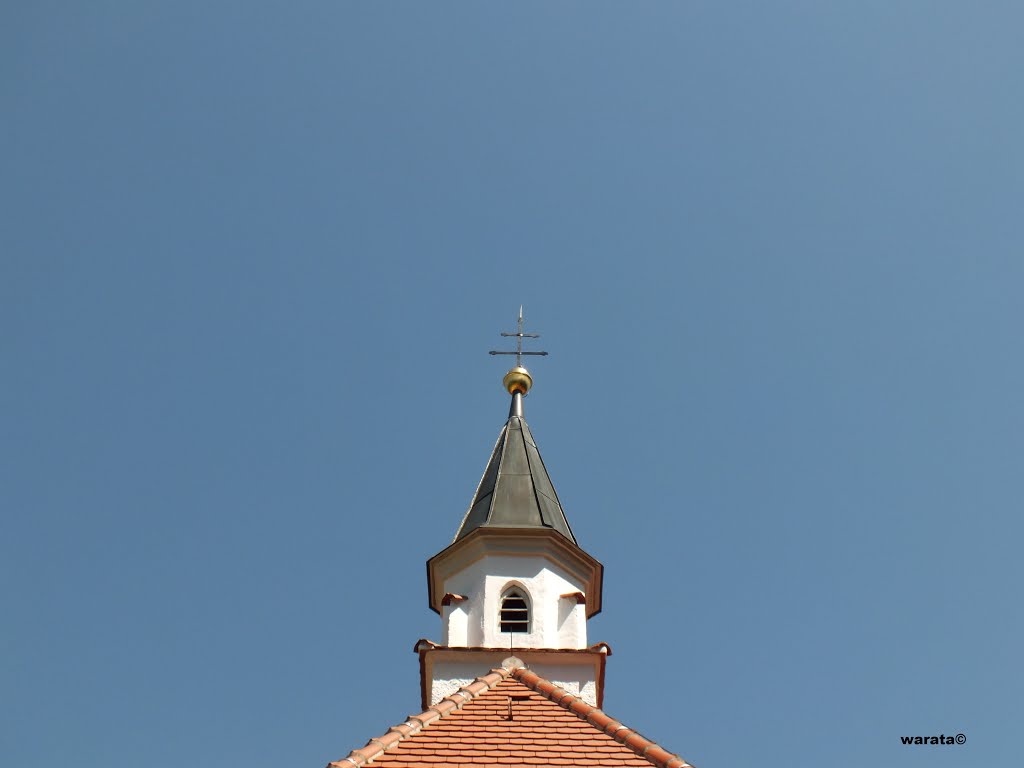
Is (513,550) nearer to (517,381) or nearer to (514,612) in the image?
(514,612)

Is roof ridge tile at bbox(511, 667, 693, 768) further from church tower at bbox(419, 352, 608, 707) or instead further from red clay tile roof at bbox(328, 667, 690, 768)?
church tower at bbox(419, 352, 608, 707)

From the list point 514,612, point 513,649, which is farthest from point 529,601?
point 513,649

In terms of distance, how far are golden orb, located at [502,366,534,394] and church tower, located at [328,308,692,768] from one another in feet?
1.20

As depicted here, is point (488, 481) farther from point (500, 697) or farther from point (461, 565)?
point (500, 697)

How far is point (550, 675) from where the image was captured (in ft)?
55.4

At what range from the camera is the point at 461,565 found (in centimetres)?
1922

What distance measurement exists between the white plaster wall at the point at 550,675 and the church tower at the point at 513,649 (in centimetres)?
1

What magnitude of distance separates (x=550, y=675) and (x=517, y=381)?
8.09 m

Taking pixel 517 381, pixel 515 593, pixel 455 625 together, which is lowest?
pixel 455 625

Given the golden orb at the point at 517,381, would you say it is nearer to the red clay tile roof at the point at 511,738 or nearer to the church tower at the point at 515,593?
the church tower at the point at 515,593

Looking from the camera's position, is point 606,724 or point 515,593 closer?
point 606,724

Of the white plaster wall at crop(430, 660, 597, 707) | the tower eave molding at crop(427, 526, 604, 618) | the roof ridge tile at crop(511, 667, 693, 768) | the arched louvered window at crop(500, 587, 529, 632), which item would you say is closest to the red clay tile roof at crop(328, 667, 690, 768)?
the roof ridge tile at crop(511, 667, 693, 768)

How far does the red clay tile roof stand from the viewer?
12531mm

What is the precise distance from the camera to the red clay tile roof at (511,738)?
41.1 feet
